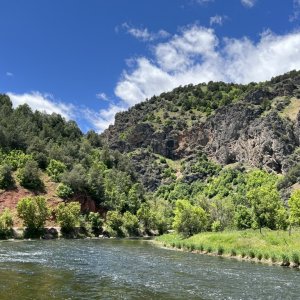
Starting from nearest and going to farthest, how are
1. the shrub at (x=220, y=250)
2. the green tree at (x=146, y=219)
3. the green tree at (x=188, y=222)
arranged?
1. the shrub at (x=220, y=250)
2. the green tree at (x=188, y=222)
3. the green tree at (x=146, y=219)

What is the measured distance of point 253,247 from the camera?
66062mm

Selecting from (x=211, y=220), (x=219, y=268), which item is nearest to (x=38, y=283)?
(x=219, y=268)

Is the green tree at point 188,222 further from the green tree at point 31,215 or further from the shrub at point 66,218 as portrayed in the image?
the green tree at point 31,215

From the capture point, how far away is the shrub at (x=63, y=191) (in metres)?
125

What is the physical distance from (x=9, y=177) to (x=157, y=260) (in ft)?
250

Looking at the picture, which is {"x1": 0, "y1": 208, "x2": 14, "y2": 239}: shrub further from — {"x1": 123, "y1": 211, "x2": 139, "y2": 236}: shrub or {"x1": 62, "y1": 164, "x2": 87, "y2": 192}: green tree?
{"x1": 123, "y1": 211, "x2": 139, "y2": 236}: shrub

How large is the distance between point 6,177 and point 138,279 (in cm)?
8977

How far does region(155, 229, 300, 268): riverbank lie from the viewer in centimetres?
5738

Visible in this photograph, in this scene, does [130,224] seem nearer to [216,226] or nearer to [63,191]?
[63,191]

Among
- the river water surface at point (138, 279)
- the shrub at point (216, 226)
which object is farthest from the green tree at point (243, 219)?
the river water surface at point (138, 279)

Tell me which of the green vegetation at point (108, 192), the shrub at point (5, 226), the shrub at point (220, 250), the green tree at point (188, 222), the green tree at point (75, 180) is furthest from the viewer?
the green tree at point (75, 180)

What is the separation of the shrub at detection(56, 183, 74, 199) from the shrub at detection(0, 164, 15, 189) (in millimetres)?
13123

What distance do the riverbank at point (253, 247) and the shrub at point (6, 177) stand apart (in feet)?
203

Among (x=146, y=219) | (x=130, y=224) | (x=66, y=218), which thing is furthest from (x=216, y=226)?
(x=146, y=219)
